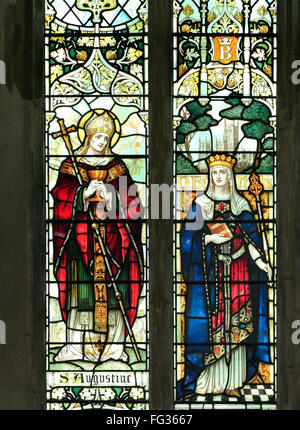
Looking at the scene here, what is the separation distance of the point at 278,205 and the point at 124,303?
113 centimetres

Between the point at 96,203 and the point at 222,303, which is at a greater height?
the point at 96,203

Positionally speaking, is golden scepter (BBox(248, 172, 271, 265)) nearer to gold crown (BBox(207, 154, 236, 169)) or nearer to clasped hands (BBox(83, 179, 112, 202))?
gold crown (BBox(207, 154, 236, 169))

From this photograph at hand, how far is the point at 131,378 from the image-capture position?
4.37 meters

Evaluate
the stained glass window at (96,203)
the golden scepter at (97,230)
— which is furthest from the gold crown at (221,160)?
the golden scepter at (97,230)

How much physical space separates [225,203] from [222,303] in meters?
0.62

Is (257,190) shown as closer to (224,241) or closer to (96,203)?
(224,241)

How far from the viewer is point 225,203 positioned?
443 centimetres

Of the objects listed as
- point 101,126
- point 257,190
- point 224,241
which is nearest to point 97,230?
point 101,126

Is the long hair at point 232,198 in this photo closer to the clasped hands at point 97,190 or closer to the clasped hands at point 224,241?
the clasped hands at point 224,241

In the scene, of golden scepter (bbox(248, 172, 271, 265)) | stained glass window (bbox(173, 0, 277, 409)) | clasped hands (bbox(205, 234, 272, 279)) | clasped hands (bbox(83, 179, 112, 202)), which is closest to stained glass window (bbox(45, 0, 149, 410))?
clasped hands (bbox(83, 179, 112, 202))

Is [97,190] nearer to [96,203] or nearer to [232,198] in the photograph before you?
[96,203]

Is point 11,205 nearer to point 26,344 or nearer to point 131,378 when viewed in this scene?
point 26,344

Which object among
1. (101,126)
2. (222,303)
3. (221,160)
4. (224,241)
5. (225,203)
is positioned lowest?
(222,303)

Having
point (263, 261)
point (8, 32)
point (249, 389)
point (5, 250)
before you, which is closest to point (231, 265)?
point (263, 261)
